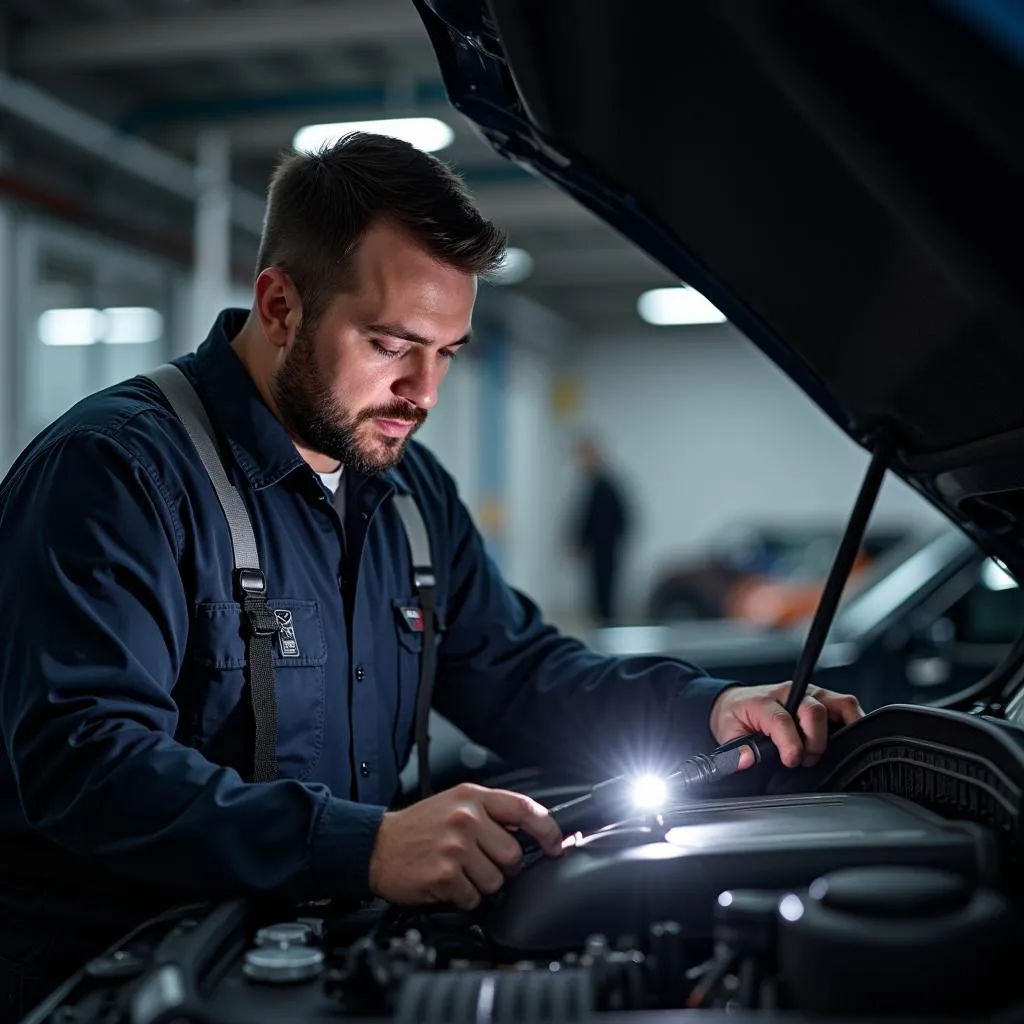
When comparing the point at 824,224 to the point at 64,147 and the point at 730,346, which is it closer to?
the point at 64,147

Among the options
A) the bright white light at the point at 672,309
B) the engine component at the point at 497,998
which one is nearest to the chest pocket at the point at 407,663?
the engine component at the point at 497,998

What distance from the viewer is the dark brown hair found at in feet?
5.17

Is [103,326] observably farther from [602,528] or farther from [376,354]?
[376,354]

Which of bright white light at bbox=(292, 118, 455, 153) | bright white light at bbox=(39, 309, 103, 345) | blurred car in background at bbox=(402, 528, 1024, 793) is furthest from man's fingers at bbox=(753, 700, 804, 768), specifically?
bright white light at bbox=(39, 309, 103, 345)

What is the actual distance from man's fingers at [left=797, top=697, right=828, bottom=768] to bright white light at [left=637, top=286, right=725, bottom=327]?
11.1 metres

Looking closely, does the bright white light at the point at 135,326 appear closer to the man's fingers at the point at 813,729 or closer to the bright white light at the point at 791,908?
the man's fingers at the point at 813,729

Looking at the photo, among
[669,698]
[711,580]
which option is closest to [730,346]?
[711,580]

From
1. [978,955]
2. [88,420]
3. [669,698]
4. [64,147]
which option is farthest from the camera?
[64,147]

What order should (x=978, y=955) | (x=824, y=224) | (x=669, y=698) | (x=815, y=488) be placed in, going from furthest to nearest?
(x=815, y=488), (x=669, y=698), (x=824, y=224), (x=978, y=955)

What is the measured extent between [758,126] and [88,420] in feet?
2.68

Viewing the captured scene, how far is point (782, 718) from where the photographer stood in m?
1.52

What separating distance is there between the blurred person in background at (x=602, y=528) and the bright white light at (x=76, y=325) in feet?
17.8

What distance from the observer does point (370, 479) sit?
1.75 m

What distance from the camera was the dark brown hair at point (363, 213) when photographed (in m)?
1.58
